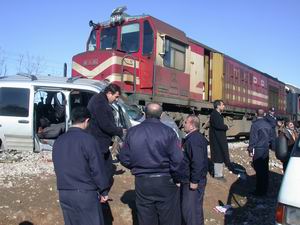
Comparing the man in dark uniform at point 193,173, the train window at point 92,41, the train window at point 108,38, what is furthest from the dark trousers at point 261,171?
the train window at point 92,41

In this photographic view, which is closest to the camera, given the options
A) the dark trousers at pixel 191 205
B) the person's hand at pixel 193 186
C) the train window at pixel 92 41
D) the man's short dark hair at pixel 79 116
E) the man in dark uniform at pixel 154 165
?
the man's short dark hair at pixel 79 116

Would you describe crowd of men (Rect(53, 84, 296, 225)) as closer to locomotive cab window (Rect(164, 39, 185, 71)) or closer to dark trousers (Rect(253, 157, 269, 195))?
dark trousers (Rect(253, 157, 269, 195))

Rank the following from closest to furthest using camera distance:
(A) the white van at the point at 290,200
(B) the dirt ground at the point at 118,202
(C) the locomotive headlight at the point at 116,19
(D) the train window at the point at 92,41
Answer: (A) the white van at the point at 290,200 → (B) the dirt ground at the point at 118,202 → (C) the locomotive headlight at the point at 116,19 → (D) the train window at the point at 92,41

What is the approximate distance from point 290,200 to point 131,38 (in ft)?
36.3

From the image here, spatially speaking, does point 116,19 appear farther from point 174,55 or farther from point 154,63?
point 174,55

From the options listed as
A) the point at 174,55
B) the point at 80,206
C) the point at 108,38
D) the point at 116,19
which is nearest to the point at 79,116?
the point at 80,206

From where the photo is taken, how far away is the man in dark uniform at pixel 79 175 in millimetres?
4656

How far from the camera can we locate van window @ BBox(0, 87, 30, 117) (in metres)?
10.1

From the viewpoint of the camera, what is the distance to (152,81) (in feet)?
45.4

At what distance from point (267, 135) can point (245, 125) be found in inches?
471

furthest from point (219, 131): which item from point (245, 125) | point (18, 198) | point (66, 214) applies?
point (245, 125)

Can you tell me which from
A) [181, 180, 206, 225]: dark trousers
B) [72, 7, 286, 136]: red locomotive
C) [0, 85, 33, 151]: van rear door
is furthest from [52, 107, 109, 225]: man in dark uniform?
[72, 7, 286, 136]: red locomotive

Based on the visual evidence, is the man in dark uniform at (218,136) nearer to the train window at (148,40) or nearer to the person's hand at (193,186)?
the person's hand at (193,186)

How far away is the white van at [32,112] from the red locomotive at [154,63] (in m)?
2.81
